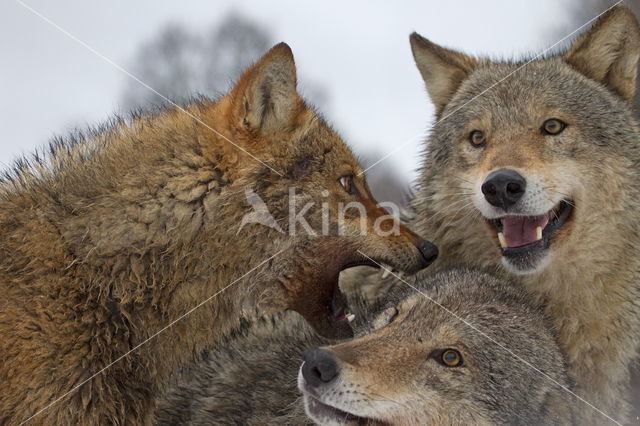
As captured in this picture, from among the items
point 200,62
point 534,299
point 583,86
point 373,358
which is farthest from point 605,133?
point 200,62

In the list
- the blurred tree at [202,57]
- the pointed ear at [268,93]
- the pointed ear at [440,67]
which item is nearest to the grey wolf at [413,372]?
the pointed ear at [268,93]

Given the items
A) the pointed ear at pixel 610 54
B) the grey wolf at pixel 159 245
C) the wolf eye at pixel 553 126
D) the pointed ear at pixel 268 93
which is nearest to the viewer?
the grey wolf at pixel 159 245

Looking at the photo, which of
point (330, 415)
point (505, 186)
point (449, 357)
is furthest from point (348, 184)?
point (330, 415)

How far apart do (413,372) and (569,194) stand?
167cm

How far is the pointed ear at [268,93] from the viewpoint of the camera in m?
4.11

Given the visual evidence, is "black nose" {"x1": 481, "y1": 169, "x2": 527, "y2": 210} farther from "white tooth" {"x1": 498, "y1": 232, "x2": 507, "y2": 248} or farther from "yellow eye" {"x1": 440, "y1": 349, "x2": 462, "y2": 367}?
"yellow eye" {"x1": 440, "y1": 349, "x2": 462, "y2": 367}

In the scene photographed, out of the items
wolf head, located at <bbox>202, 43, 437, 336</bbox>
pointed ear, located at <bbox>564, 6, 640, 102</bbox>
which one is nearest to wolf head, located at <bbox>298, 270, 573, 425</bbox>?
wolf head, located at <bbox>202, 43, 437, 336</bbox>

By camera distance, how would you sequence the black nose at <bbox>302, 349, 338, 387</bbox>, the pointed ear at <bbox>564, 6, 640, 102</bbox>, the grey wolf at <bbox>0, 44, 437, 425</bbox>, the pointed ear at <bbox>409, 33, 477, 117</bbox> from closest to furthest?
the black nose at <bbox>302, 349, 338, 387</bbox>
the grey wolf at <bbox>0, 44, 437, 425</bbox>
the pointed ear at <bbox>564, 6, 640, 102</bbox>
the pointed ear at <bbox>409, 33, 477, 117</bbox>

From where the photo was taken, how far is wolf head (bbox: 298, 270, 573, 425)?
3684 mm

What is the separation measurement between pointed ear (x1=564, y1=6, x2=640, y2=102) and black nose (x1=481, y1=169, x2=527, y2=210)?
1.29m

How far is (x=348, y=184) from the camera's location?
4.46m

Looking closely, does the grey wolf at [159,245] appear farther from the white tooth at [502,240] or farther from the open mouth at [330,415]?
the open mouth at [330,415]

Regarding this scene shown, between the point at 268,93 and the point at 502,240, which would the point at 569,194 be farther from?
the point at 268,93

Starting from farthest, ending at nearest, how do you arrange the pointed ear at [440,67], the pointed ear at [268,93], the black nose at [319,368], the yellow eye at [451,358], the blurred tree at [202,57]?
the blurred tree at [202,57]
the pointed ear at [440,67]
the pointed ear at [268,93]
the yellow eye at [451,358]
the black nose at [319,368]
